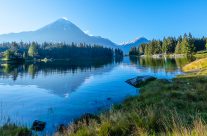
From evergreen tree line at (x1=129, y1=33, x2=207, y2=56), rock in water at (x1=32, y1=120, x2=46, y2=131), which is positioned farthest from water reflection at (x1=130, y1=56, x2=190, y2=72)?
rock in water at (x1=32, y1=120, x2=46, y2=131)

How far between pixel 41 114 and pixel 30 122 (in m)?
3.04

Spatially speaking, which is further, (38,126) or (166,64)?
(166,64)

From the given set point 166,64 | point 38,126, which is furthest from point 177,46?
point 38,126

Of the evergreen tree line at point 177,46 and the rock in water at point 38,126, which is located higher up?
the evergreen tree line at point 177,46

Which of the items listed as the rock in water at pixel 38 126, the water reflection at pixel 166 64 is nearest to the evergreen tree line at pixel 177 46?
the water reflection at pixel 166 64

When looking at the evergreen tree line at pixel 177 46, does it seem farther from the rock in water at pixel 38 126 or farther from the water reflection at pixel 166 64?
the rock in water at pixel 38 126

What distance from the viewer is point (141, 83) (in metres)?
41.2

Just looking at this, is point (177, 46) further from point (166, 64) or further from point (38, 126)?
point (38, 126)

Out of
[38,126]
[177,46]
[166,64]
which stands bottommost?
[38,126]

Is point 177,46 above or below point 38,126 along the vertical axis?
above

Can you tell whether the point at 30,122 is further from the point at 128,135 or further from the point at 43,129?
the point at 128,135

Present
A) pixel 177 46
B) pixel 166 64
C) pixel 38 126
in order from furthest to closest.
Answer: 1. pixel 177 46
2. pixel 166 64
3. pixel 38 126

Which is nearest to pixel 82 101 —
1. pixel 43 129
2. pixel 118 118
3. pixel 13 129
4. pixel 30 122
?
pixel 30 122

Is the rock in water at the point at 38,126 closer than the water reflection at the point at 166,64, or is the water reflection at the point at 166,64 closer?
the rock in water at the point at 38,126
